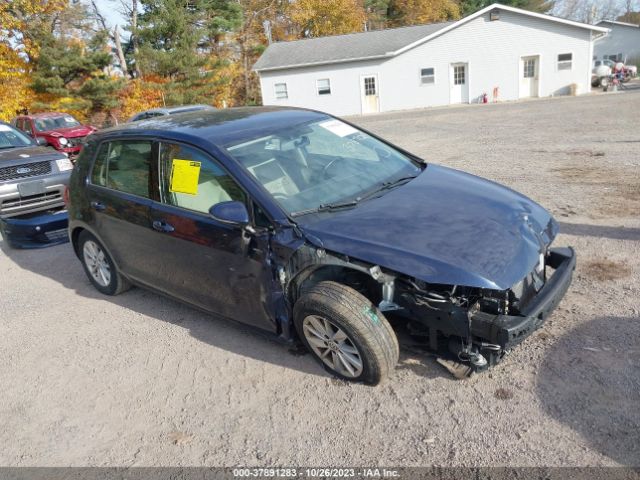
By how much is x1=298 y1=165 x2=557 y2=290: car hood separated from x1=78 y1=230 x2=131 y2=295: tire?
99.5 inches

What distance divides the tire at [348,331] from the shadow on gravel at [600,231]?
3.30 m

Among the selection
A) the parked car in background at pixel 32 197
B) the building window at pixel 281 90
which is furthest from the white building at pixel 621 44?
the parked car in background at pixel 32 197

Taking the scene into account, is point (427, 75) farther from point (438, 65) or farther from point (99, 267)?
point (99, 267)

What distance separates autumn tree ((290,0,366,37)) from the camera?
41125 millimetres

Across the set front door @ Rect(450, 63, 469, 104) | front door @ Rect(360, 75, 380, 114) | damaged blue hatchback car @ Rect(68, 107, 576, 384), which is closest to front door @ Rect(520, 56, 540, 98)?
front door @ Rect(450, 63, 469, 104)

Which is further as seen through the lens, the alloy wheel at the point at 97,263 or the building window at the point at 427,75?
the building window at the point at 427,75

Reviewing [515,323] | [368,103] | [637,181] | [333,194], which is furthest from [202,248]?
[368,103]

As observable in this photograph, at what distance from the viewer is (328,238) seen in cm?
310

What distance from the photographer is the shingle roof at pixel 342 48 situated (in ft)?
94.4

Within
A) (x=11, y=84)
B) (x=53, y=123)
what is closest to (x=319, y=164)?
(x=53, y=123)

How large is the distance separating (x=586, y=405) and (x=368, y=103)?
2790 centimetres

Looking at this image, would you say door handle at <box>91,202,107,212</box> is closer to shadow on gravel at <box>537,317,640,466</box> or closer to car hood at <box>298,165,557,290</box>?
car hood at <box>298,165,557,290</box>

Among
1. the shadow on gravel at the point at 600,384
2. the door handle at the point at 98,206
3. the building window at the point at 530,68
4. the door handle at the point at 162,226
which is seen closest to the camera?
the shadow on gravel at the point at 600,384

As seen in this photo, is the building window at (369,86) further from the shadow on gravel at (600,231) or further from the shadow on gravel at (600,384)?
the shadow on gravel at (600,384)
